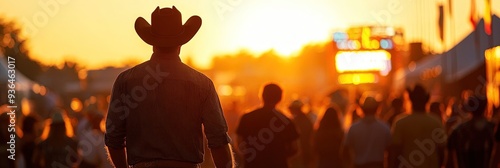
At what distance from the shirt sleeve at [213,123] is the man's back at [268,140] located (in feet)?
17.5

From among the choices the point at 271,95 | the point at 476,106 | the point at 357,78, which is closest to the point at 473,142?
the point at 476,106

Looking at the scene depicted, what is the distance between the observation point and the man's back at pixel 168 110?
309 inches

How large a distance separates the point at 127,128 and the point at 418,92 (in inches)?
262

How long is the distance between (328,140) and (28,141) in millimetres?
3715

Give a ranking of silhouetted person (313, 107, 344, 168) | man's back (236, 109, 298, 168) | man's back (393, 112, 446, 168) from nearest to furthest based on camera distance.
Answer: man's back (236, 109, 298, 168) → man's back (393, 112, 446, 168) → silhouetted person (313, 107, 344, 168)

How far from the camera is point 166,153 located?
7.84 metres

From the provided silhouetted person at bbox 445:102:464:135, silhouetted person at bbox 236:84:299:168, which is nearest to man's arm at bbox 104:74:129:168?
silhouetted person at bbox 236:84:299:168

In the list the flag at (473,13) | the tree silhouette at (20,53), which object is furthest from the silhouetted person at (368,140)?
the tree silhouette at (20,53)

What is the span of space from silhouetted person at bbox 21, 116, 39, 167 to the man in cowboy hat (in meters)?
9.09

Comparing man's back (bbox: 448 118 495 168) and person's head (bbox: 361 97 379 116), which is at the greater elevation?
person's head (bbox: 361 97 379 116)

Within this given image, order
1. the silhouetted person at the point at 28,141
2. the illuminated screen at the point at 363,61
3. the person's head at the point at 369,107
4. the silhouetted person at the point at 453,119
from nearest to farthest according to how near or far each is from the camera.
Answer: the person's head at the point at 369,107 < the silhouetted person at the point at 28,141 < the silhouetted person at the point at 453,119 < the illuminated screen at the point at 363,61

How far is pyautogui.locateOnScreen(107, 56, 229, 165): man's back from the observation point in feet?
25.7

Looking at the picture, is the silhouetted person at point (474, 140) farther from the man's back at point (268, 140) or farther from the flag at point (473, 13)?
the flag at point (473, 13)

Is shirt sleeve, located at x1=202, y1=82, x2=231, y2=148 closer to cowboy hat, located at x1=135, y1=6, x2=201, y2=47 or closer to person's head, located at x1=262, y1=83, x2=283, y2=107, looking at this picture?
cowboy hat, located at x1=135, y1=6, x2=201, y2=47
